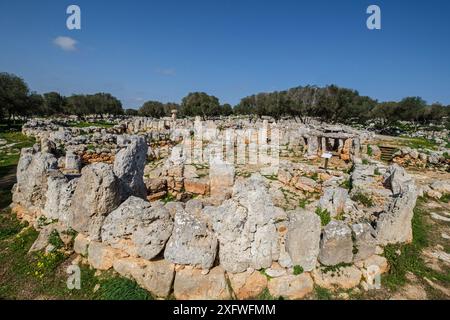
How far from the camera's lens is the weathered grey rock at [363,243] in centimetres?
595

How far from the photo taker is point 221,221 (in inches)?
221

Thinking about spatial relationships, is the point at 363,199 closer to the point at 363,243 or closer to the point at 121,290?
the point at 363,243

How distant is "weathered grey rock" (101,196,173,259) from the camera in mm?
5477

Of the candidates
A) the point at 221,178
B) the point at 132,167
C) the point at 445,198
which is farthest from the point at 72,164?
the point at 445,198

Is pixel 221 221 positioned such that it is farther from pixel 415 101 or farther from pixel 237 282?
pixel 415 101

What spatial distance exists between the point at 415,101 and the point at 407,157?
32659mm

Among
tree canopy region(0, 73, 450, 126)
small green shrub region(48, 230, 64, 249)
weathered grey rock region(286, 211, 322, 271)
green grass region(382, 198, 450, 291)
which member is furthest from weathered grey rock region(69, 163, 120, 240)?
tree canopy region(0, 73, 450, 126)

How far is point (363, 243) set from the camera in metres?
5.96

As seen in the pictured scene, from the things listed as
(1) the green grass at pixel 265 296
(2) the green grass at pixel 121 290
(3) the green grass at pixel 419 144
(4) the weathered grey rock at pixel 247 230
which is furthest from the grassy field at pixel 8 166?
(3) the green grass at pixel 419 144

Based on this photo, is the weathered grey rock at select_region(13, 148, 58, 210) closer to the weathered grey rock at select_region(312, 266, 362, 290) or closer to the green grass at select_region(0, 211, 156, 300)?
the green grass at select_region(0, 211, 156, 300)

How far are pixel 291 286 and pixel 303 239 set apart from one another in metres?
1.01

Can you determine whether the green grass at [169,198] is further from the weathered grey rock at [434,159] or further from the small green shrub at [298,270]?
the weathered grey rock at [434,159]

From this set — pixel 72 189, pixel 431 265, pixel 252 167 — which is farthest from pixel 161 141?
pixel 431 265
